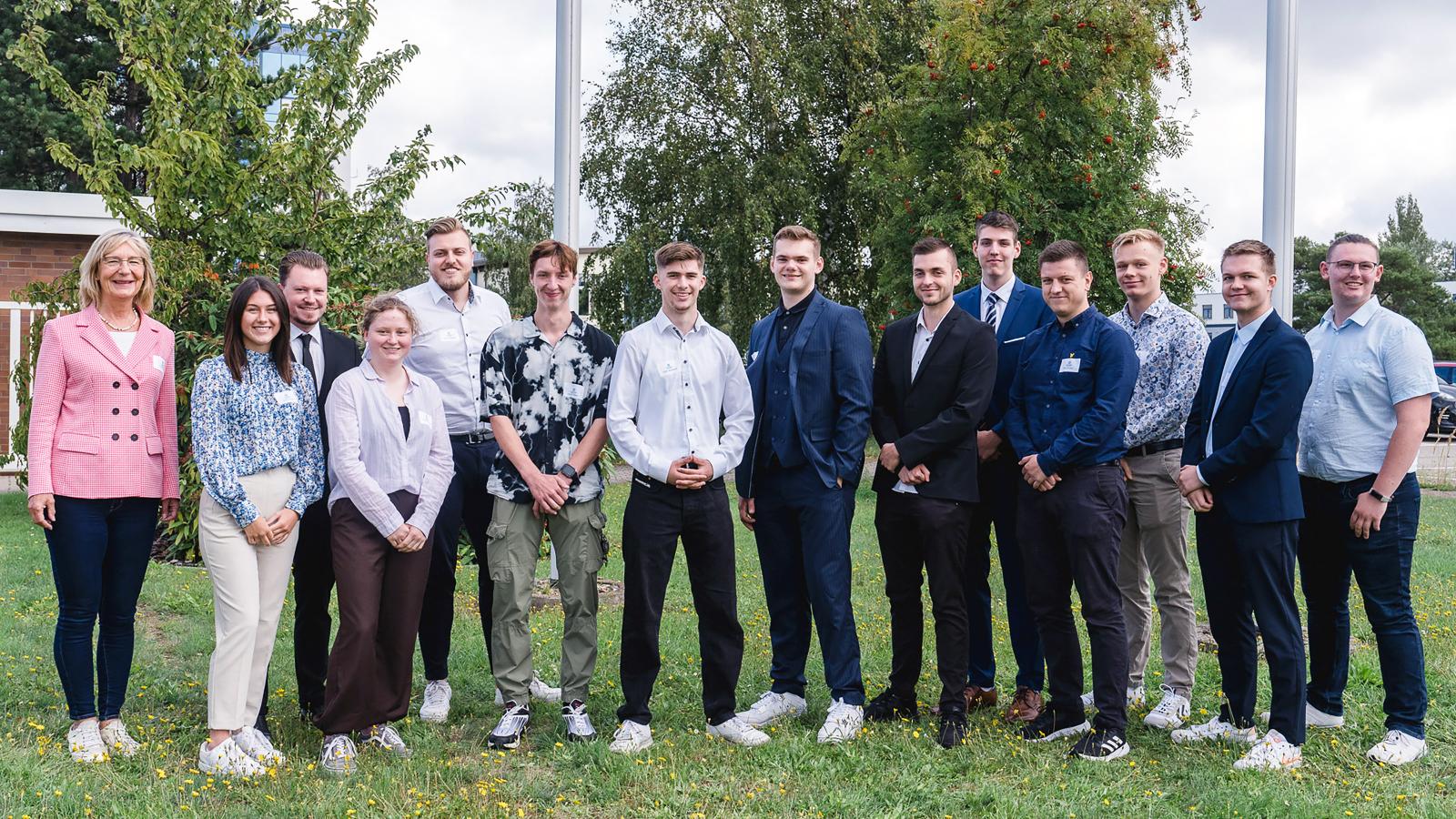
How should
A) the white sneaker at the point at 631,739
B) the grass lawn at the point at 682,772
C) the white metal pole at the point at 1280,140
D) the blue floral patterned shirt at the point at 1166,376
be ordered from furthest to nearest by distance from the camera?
1. the white metal pole at the point at 1280,140
2. the blue floral patterned shirt at the point at 1166,376
3. the white sneaker at the point at 631,739
4. the grass lawn at the point at 682,772

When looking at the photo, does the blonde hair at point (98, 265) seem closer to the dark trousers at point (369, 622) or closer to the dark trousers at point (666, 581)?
the dark trousers at point (369, 622)

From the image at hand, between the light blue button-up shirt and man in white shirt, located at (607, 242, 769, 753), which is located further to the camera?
man in white shirt, located at (607, 242, 769, 753)

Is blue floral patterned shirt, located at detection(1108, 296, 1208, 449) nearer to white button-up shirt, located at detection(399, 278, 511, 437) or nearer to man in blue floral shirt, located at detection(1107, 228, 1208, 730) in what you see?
man in blue floral shirt, located at detection(1107, 228, 1208, 730)

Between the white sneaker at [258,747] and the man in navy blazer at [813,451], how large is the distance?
6.89 feet

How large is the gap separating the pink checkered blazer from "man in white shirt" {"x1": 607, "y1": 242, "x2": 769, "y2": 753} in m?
1.97

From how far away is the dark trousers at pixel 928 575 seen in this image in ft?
17.0

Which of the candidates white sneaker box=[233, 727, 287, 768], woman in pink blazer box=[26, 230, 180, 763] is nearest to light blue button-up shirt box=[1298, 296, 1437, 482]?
white sneaker box=[233, 727, 287, 768]

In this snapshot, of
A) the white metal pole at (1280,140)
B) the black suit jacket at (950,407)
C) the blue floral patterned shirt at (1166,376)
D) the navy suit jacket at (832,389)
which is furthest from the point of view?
the white metal pole at (1280,140)

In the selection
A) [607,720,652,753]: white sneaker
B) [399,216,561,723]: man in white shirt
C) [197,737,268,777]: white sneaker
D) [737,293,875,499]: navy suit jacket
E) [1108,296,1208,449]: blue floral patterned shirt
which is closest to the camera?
[197,737,268,777]: white sneaker

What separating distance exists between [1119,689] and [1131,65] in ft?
33.2

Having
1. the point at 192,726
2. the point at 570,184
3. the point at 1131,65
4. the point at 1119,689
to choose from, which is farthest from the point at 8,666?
the point at 1131,65

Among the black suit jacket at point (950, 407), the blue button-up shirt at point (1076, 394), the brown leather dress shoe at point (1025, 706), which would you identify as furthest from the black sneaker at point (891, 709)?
the blue button-up shirt at point (1076, 394)

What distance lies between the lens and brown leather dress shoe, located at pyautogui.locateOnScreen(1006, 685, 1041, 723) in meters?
5.48

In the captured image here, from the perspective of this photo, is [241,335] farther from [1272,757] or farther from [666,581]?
[1272,757]
